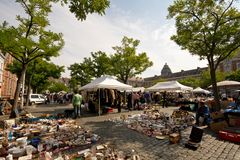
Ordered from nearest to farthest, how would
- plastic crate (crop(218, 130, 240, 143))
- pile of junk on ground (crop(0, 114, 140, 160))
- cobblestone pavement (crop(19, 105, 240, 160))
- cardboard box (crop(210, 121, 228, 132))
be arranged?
pile of junk on ground (crop(0, 114, 140, 160)) < cobblestone pavement (crop(19, 105, 240, 160)) < plastic crate (crop(218, 130, 240, 143)) < cardboard box (crop(210, 121, 228, 132))

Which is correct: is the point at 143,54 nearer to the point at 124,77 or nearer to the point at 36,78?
the point at 124,77

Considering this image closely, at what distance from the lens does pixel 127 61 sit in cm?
3150

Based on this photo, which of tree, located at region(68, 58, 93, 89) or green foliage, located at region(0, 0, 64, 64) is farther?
tree, located at region(68, 58, 93, 89)

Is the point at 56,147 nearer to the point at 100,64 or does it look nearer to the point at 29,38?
the point at 29,38

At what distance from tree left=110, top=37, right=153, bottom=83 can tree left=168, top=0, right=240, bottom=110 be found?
17733 millimetres

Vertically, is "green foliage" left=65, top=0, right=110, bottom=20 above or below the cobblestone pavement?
above

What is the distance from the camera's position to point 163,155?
5125 millimetres

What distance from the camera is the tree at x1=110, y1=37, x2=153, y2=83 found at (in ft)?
104

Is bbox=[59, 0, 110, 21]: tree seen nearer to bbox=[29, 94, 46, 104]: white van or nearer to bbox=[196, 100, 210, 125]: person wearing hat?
bbox=[196, 100, 210, 125]: person wearing hat

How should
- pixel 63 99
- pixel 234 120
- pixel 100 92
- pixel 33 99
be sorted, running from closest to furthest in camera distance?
pixel 234 120 → pixel 100 92 → pixel 33 99 → pixel 63 99

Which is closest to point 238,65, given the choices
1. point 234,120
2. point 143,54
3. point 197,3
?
point 143,54

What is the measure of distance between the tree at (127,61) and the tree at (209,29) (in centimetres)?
1773

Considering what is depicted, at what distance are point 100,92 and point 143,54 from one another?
19.9m

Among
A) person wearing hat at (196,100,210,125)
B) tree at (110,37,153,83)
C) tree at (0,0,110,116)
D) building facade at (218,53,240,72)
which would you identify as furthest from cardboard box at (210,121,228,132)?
building facade at (218,53,240,72)
